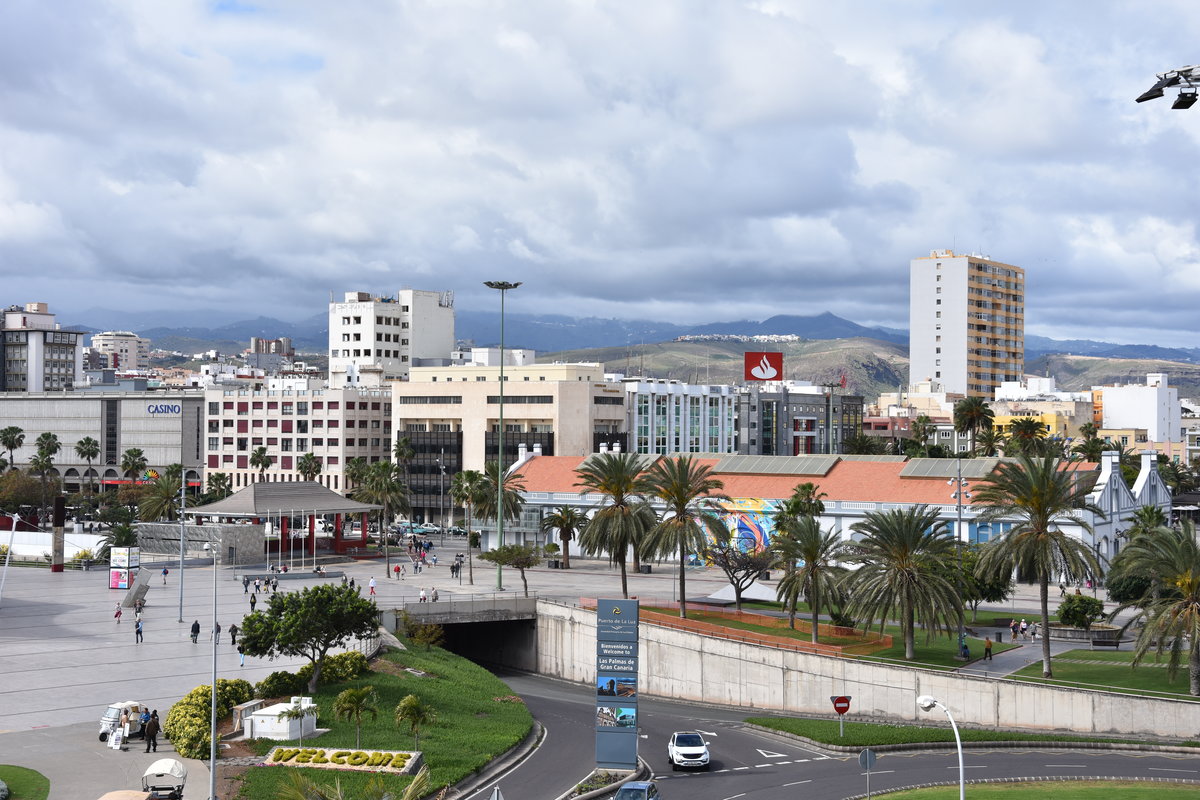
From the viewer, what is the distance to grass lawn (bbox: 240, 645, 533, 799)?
41.0 metres

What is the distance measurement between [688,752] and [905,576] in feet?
61.3

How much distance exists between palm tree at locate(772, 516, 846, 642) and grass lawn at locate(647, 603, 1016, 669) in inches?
105

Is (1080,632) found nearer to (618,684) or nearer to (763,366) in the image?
(618,684)

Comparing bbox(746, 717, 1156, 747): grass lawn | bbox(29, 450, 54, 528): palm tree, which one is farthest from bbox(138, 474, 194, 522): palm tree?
bbox(746, 717, 1156, 747): grass lawn

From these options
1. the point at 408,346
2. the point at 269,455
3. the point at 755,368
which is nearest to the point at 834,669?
the point at 755,368

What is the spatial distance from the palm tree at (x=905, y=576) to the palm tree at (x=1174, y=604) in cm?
906

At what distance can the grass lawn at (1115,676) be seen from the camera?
55.2 meters

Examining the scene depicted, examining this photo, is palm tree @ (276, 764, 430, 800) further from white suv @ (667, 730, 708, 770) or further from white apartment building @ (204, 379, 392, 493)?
white apartment building @ (204, 379, 392, 493)

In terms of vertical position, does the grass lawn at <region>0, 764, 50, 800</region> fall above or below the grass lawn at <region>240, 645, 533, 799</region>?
above

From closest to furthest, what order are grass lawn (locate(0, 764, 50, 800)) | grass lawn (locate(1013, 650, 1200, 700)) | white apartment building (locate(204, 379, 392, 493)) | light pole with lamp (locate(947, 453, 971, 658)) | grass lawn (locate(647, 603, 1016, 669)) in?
grass lawn (locate(0, 764, 50, 800)), grass lawn (locate(1013, 650, 1200, 700)), light pole with lamp (locate(947, 453, 971, 658)), grass lawn (locate(647, 603, 1016, 669)), white apartment building (locate(204, 379, 392, 493))

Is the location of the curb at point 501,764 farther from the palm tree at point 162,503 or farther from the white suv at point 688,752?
the palm tree at point 162,503

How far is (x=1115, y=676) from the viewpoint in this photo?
58375mm

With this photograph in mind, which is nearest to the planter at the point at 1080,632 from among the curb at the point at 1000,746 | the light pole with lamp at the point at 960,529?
the light pole with lamp at the point at 960,529

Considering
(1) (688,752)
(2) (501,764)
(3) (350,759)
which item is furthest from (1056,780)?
(3) (350,759)
